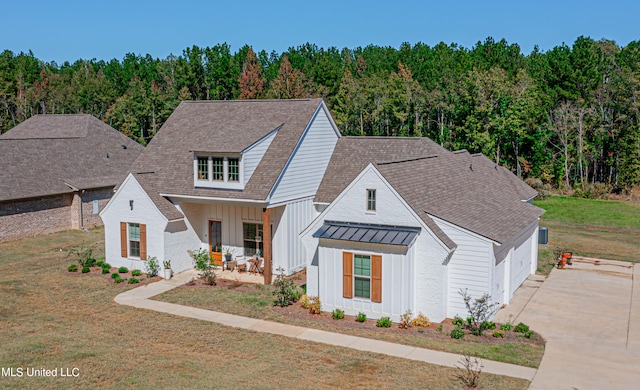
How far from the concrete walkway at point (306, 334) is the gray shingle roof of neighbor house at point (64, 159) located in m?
15.1

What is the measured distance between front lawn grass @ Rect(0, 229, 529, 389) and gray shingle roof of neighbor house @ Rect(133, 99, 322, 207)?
6700 mm

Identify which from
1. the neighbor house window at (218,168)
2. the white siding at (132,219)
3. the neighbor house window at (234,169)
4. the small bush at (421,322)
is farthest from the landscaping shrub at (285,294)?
the white siding at (132,219)

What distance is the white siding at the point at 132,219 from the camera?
2577cm

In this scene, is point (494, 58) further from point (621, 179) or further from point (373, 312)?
point (373, 312)

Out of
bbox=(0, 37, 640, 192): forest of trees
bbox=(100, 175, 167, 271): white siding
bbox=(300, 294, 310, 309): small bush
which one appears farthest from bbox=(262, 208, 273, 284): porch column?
bbox=(0, 37, 640, 192): forest of trees

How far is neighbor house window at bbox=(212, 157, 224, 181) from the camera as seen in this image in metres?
25.6

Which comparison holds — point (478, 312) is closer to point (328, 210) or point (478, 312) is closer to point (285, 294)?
point (328, 210)

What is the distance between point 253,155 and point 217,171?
174cm

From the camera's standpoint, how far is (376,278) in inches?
765

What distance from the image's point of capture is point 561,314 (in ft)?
66.0

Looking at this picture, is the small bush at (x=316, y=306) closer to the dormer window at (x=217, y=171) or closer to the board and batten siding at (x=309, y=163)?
the board and batten siding at (x=309, y=163)

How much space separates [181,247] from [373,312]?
10.8 meters

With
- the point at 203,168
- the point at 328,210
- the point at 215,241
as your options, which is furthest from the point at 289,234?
the point at 328,210

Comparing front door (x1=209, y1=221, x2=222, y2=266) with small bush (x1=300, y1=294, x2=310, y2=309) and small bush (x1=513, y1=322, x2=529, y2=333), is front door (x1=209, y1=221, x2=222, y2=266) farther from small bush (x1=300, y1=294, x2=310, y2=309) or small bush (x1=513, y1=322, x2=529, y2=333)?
small bush (x1=513, y1=322, x2=529, y2=333)
